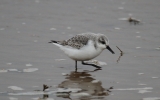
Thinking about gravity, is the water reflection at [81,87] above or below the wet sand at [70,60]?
below

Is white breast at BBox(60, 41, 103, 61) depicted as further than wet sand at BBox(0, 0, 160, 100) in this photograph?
Yes

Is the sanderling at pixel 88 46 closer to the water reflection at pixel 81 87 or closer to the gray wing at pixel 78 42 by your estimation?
the gray wing at pixel 78 42

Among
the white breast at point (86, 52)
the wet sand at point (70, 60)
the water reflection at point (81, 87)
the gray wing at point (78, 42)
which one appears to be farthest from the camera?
the gray wing at point (78, 42)

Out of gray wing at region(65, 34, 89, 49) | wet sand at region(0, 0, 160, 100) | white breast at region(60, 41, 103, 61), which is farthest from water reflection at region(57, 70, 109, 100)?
gray wing at region(65, 34, 89, 49)

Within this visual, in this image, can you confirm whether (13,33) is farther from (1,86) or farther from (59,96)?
(59,96)

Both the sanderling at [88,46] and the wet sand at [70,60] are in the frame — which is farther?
the sanderling at [88,46]

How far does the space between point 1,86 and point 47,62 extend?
1.83 m

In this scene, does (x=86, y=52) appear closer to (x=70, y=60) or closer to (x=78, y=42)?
(x=78, y=42)

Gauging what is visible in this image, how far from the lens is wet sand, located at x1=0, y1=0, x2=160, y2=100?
275 inches

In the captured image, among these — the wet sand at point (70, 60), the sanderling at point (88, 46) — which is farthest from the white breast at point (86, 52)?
the wet sand at point (70, 60)

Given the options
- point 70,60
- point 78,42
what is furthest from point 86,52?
point 70,60

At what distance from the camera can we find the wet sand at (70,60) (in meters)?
6.98

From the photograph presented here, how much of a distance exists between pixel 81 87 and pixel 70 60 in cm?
200

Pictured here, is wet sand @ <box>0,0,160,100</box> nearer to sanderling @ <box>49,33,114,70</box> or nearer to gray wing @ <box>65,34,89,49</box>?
sanderling @ <box>49,33,114,70</box>
